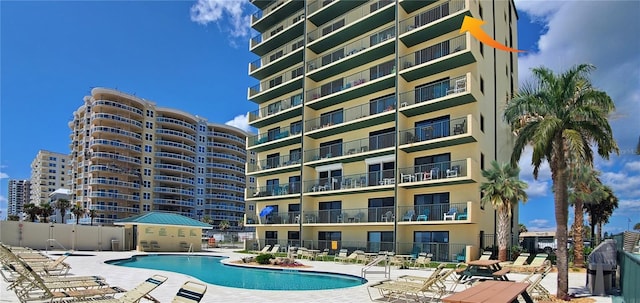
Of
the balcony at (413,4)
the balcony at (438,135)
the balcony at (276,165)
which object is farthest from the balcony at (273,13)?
the balcony at (438,135)

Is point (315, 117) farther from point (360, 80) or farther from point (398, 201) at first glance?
point (398, 201)

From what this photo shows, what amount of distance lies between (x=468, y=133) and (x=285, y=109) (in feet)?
61.0

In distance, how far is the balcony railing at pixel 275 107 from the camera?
39.0 m

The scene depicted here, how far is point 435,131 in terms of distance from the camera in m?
27.8

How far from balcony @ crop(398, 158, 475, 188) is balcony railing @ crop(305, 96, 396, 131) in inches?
191

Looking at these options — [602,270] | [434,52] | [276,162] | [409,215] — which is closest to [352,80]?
[434,52]

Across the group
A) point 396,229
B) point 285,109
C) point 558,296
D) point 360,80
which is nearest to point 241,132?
point 285,109

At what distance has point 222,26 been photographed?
75.5 feet

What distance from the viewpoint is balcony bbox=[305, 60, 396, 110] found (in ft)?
103

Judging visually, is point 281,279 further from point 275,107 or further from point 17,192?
point 17,192

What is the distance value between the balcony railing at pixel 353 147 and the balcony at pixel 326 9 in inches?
451

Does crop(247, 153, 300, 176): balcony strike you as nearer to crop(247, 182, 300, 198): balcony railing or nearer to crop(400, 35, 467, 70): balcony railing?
crop(247, 182, 300, 198): balcony railing

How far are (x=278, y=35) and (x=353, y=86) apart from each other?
39.2 feet

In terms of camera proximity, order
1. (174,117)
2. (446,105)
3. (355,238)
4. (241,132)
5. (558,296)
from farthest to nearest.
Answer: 1. (241,132)
2. (174,117)
3. (355,238)
4. (446,105)
5. (558,296)
